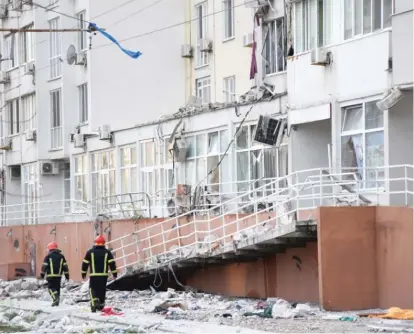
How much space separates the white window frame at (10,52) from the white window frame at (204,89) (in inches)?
413

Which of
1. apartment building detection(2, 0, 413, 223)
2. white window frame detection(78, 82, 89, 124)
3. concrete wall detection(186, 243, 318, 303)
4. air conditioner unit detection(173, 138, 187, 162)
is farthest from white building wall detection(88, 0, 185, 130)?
concrete wall detection(186, 243, 318, 303)

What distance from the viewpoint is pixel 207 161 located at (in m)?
32.7

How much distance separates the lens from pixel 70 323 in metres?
22.0

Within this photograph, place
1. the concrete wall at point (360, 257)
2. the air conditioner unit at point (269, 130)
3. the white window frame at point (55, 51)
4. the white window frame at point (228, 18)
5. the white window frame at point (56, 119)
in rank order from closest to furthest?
1. the concrete wall at point (360, 257)
2. the air conditioner unit at point (269, 130)
3. the white window frame at point (228, 18)
4. the white window frame at point (55, 51)
5. the white window frame at point (56, 119)

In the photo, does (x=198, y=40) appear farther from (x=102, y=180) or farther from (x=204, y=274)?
(x=204, y=274)

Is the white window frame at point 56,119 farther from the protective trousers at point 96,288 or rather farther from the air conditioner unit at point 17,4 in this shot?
the protective trousers at point 96,288

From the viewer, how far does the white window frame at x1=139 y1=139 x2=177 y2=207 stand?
114 feet

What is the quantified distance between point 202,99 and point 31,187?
35.0ft

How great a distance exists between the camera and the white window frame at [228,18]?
3870cm

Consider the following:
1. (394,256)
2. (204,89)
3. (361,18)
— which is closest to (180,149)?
(204,89)

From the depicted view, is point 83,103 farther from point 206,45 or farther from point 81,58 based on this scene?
point 206,45

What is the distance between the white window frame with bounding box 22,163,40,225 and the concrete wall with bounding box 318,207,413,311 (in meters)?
24.9

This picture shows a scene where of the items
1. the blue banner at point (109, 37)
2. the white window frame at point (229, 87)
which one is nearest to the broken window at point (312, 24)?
the blue banner at point (109, 37)

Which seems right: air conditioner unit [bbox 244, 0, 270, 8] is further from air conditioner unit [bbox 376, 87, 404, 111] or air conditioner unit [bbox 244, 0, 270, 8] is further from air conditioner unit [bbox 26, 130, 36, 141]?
air conditioner unit [bbox 26, 130, 36, 141]
